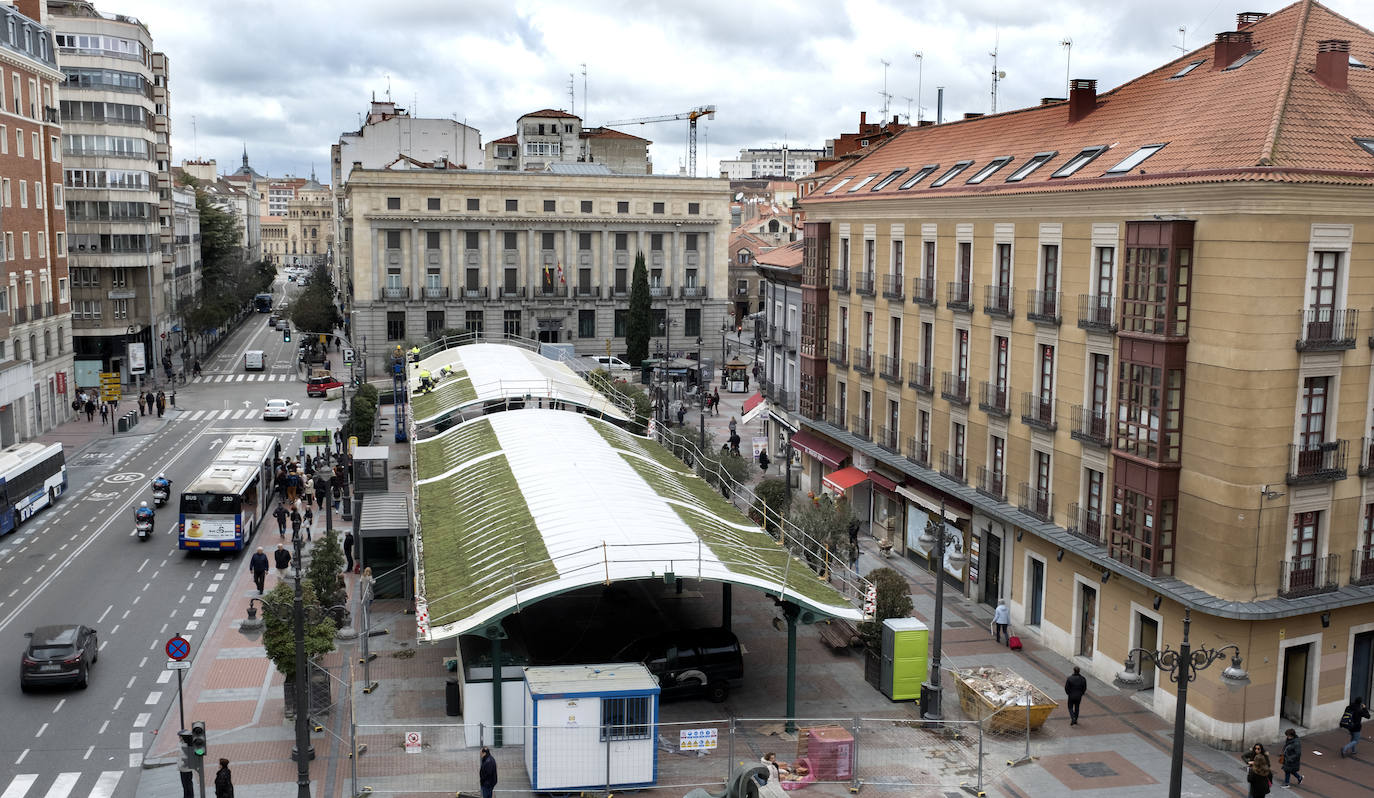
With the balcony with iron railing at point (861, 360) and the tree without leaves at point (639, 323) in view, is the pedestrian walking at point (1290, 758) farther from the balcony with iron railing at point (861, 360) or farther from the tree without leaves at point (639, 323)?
the tree without leaves at point (639, 323)

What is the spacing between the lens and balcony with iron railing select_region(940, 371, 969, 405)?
38.2 meters

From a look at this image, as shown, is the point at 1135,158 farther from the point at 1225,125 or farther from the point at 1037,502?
the point at 1037,502

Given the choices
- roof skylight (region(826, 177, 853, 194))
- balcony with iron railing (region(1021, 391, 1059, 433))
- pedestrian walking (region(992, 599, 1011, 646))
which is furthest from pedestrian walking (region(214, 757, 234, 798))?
roof skylight (region(826, 177, 853, 194))

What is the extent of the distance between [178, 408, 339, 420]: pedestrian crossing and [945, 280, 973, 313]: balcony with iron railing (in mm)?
47027

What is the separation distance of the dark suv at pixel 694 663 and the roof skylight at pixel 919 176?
21.1 metres

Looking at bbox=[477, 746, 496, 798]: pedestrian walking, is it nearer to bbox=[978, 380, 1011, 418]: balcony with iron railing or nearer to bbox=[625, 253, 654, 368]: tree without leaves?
bbox=[978, 380, 1011, 418]: balcony with iron railing

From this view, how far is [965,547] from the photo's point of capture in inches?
1526

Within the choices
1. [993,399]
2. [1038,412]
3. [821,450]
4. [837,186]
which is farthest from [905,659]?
[837,186]

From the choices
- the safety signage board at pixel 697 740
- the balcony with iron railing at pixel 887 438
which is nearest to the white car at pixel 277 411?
the balcony with iron railing at pixel 887 438

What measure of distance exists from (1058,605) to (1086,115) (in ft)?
50.5

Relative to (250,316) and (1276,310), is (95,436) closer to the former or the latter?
(1276,310)

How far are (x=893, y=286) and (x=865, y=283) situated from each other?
2431mm

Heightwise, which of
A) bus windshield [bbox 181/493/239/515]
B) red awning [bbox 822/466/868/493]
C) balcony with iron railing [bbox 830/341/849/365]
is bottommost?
bus windshield [bbox 181/493/239/515]

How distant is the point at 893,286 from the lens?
42.9 metres
